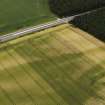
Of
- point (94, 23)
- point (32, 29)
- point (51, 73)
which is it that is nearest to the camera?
point (51, 73)

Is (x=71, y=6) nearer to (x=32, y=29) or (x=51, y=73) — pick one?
(x=32, y=29)

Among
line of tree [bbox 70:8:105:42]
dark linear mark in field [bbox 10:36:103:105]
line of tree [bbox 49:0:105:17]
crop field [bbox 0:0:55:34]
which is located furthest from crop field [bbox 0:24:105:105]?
line of tree [bbox 49:0:105:17]

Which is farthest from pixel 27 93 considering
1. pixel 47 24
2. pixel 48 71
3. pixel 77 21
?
pixel 77 21

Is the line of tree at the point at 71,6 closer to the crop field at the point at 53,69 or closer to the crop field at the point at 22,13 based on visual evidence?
the crop field at the point at 22,13

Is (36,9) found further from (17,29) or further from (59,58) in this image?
(59,58)

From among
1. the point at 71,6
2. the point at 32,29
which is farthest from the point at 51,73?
the point at 71,6

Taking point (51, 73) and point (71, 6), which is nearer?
point (51, 73)

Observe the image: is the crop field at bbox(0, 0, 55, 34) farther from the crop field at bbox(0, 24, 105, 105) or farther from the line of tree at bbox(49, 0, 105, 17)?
the crop field at bbox(0, 24, 105, 105)
